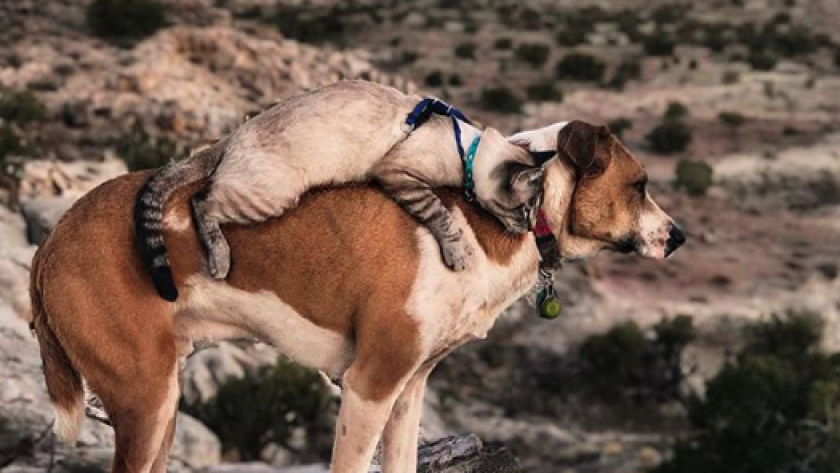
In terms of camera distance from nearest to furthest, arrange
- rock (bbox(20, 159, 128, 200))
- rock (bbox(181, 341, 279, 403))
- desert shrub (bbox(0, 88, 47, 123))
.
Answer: rock (bbox(181, 341, 279, 403))
rock (bbox(20, 159, 128, 200))
desert shrub (bbox(0, 88, 47, 123))

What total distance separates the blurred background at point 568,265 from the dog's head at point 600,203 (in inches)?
154

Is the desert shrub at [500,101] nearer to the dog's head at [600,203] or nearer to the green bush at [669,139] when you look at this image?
the green bush at [669,139]

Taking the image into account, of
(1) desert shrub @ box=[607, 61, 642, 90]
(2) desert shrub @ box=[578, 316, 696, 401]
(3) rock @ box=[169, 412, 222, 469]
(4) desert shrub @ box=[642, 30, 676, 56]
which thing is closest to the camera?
(3) rock @ box=[169, 412, 222, 469]

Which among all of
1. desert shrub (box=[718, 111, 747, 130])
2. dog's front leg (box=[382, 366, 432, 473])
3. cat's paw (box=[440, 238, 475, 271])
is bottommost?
desert shrub (box=[718, 111, 747, 130])

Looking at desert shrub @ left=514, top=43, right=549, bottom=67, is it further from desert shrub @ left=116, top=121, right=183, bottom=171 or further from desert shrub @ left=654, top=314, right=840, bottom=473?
desert shrub @ left=654, top=314, right=840, bottom=473

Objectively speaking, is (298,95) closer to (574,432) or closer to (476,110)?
(574,432)

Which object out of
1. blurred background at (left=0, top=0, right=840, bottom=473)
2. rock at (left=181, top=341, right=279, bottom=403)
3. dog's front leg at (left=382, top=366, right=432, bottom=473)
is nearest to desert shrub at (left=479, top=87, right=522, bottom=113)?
blurred background at (left=0, top=0, right=840, bottom=473)

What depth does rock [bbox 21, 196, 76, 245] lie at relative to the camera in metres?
16.7

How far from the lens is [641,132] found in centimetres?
3881

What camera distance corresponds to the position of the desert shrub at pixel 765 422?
18.8 metres

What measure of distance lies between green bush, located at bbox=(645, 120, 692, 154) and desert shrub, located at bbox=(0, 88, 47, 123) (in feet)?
61.7

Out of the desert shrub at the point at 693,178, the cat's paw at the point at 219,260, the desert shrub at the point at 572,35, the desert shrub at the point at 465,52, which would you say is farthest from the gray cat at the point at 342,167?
the desert shrub at the point at 572,35

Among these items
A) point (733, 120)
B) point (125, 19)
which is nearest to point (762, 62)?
point (733, 120)

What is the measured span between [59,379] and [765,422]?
16763 mm
